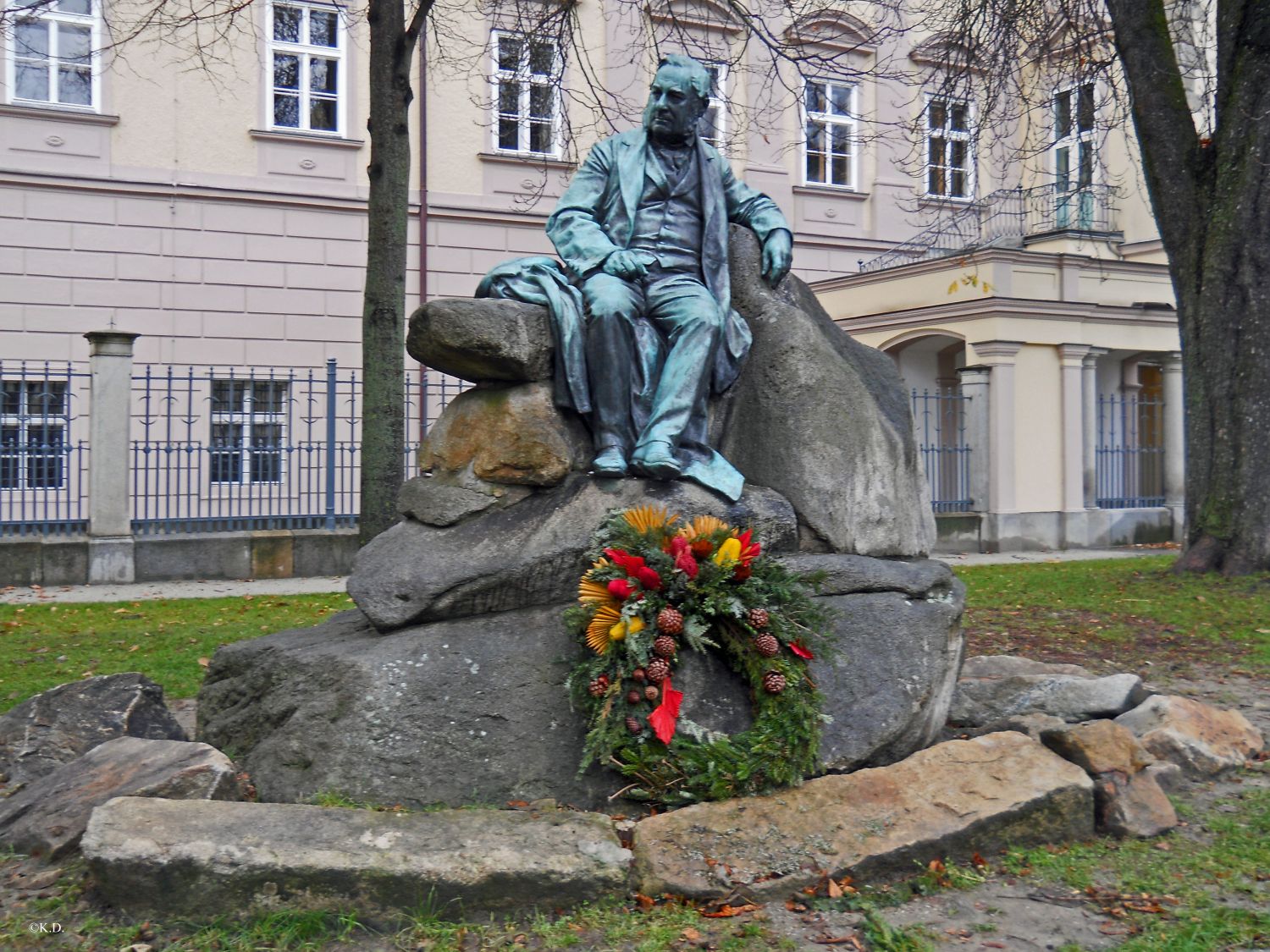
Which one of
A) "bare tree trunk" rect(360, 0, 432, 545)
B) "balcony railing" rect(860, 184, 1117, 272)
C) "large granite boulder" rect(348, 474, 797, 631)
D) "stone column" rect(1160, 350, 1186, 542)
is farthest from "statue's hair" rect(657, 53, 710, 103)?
"stone column" rect(1160, 350, 1186, 542)

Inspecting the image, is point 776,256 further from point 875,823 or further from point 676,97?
point 875,823

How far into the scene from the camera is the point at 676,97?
4934 mm

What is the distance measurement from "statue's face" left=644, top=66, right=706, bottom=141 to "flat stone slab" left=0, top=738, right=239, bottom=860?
113 inches

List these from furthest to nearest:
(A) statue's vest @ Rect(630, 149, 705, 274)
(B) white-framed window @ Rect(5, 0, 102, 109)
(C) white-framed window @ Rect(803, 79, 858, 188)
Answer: (C) white-framed window @ Rect(803, 79, 858, 188), (B) white-framed window @ Rect(5, 0, 102, 109), (A) statue's vest @ Rect(630, 149, 705, 274)

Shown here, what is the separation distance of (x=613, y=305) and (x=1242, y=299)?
292 inches

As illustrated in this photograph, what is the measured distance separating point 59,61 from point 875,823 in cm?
1581

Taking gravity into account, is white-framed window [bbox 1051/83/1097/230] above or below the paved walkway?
above

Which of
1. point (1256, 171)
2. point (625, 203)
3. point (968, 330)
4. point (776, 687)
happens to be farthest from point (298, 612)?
point (968, 330)

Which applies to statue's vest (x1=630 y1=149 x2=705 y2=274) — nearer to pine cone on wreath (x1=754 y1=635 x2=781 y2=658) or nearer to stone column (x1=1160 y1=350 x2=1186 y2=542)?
pine cone on wreath (x1=754 y1=635 x2=781 y2=658)

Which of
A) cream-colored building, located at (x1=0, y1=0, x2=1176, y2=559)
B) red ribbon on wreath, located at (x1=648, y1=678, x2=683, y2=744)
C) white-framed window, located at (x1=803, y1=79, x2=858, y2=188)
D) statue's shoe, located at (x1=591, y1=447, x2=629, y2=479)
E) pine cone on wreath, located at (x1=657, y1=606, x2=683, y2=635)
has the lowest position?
red ribbon on wreath, located at (x1=648, y1=678, x2=683, y2=744)

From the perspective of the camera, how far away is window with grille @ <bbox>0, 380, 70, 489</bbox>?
37.9 feet

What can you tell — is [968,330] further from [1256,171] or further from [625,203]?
[625,203]

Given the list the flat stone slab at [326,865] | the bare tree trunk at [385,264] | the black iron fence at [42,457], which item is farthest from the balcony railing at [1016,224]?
the flat stone slab at [326,865]

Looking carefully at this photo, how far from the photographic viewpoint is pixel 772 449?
4824 millimetres
